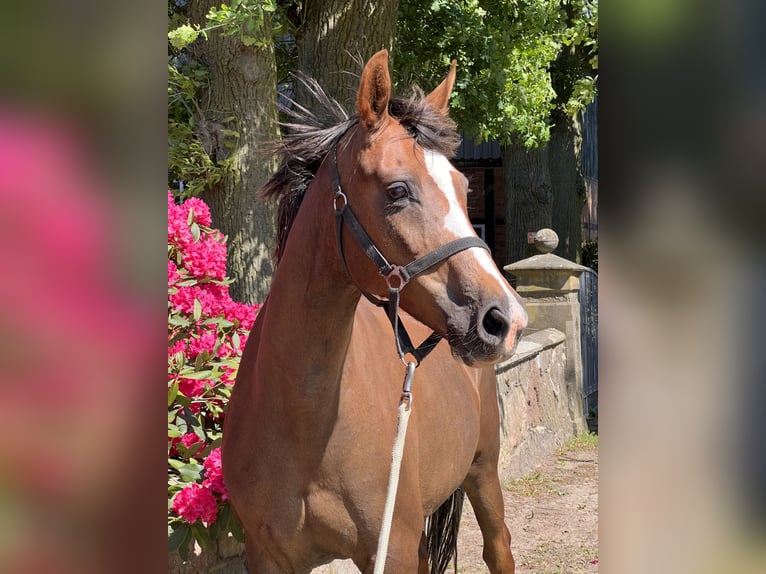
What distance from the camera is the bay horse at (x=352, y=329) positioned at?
6.29 ft

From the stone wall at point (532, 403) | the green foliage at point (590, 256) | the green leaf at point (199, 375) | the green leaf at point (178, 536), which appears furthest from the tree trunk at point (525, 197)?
the green leaf at point (178, 536)

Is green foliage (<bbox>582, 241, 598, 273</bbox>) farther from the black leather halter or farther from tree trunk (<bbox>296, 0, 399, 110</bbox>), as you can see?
the black leather halter

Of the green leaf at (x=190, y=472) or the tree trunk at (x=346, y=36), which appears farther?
the tree trunk at (x=346, y=36)

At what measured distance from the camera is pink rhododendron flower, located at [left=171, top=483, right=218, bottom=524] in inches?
113

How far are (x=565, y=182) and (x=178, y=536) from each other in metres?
10.7

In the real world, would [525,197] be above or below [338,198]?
below

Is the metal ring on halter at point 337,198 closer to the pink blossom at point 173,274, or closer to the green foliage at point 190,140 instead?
the pink blossom at point 173,274

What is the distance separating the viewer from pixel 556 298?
8.34 metres

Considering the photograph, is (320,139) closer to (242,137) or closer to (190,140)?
(242,137)

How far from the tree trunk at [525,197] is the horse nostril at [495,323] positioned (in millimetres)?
9955

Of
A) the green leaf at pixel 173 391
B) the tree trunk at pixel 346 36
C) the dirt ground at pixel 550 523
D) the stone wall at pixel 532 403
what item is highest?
the tree trunk at pixel 346 36

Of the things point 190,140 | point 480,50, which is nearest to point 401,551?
point 190,140

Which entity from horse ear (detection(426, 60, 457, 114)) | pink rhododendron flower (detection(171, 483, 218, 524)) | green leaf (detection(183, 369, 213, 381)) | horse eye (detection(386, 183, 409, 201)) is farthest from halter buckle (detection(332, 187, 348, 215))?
pink rhododendron flower (detection(171, 483, 218, 524))

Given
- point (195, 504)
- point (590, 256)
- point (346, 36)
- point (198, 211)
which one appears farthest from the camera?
point (590, 256)
